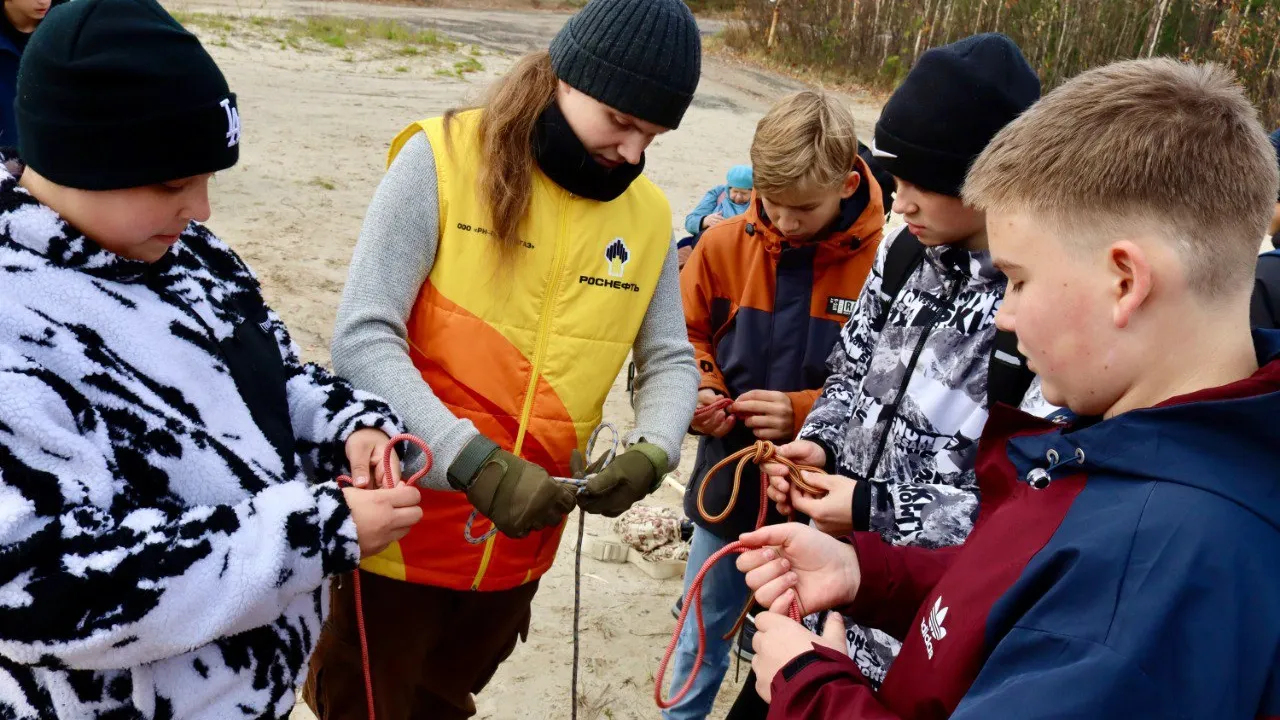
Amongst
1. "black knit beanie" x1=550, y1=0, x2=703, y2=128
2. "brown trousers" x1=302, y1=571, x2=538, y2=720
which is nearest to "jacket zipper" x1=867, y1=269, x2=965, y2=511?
"black knit beanie" x1=550, y1=0, x2=703, y2=128

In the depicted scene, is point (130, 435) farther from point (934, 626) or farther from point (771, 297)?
point (771, 297)

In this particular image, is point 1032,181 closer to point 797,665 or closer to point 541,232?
point 797,665

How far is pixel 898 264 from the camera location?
2625 millimetres

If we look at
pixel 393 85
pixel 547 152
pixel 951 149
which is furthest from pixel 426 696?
pixel 393 85

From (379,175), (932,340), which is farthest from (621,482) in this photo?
(379,175)

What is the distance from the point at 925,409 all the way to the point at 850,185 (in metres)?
0.96

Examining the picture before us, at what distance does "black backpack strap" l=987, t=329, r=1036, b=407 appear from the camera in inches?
88.3

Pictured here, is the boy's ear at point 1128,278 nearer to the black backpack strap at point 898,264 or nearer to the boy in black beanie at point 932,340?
the boy in black beanie at point 932,340

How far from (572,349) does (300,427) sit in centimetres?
67

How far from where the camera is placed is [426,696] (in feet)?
9.09

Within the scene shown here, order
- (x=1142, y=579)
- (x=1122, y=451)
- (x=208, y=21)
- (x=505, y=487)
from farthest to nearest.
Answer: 1. (x=208, y=21)
2. (x=505, y=487)
3. (x=1122, y=451)
4. (x=1142, y=579)

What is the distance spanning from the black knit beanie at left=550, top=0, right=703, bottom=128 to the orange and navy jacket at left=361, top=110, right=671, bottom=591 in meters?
0.27

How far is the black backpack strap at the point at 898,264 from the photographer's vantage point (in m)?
2.61

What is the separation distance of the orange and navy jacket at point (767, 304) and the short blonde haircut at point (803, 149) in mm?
146
